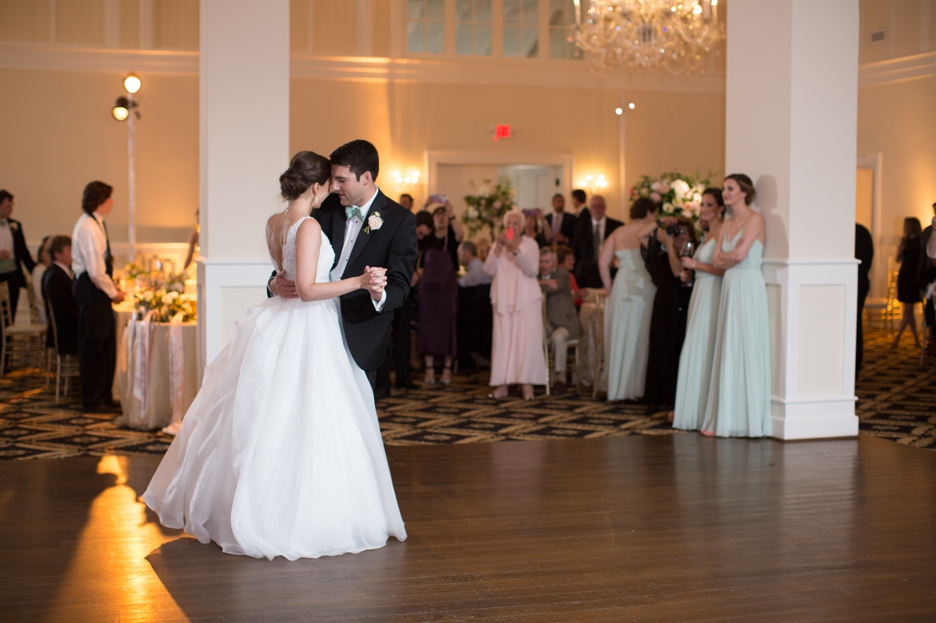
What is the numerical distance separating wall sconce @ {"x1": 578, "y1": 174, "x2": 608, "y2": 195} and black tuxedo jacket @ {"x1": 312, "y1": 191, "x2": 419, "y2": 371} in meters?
11.2

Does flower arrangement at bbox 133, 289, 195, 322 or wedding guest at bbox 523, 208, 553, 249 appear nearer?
flower arrangement at bbox 133, 289, 195, 322

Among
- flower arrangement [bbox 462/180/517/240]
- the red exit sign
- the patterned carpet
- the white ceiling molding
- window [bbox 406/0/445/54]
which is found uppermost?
window [bbox 406/0/445/54]

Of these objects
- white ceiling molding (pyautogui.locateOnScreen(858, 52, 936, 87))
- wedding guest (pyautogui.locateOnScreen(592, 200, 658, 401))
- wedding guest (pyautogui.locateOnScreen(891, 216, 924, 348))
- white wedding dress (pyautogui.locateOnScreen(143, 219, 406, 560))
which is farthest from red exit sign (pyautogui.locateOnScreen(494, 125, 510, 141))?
white wedding dress (pyautogui.locateOnScreen(143, 219, 406, 560))

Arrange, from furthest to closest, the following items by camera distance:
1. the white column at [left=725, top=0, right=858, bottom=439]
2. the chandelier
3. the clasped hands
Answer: the chandelier → the white column at [left=725, top=0, right=858, bottom=439] → the clasped hands

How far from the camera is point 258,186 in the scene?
232 inches

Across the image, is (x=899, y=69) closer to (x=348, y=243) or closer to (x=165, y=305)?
(x=165, y=305)

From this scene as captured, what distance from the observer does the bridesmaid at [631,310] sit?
7504mm

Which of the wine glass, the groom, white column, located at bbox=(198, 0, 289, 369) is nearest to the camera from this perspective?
the groom

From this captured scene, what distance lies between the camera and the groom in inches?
151

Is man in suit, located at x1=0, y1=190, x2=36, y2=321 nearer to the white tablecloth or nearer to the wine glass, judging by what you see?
the white tablecloth

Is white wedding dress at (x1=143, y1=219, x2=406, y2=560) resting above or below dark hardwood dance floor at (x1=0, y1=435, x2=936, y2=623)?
above

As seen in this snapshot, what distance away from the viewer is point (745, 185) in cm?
621

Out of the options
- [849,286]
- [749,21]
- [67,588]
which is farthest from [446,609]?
[749,21]

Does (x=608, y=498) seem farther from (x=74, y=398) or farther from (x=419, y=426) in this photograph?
(x=74, y=398)
